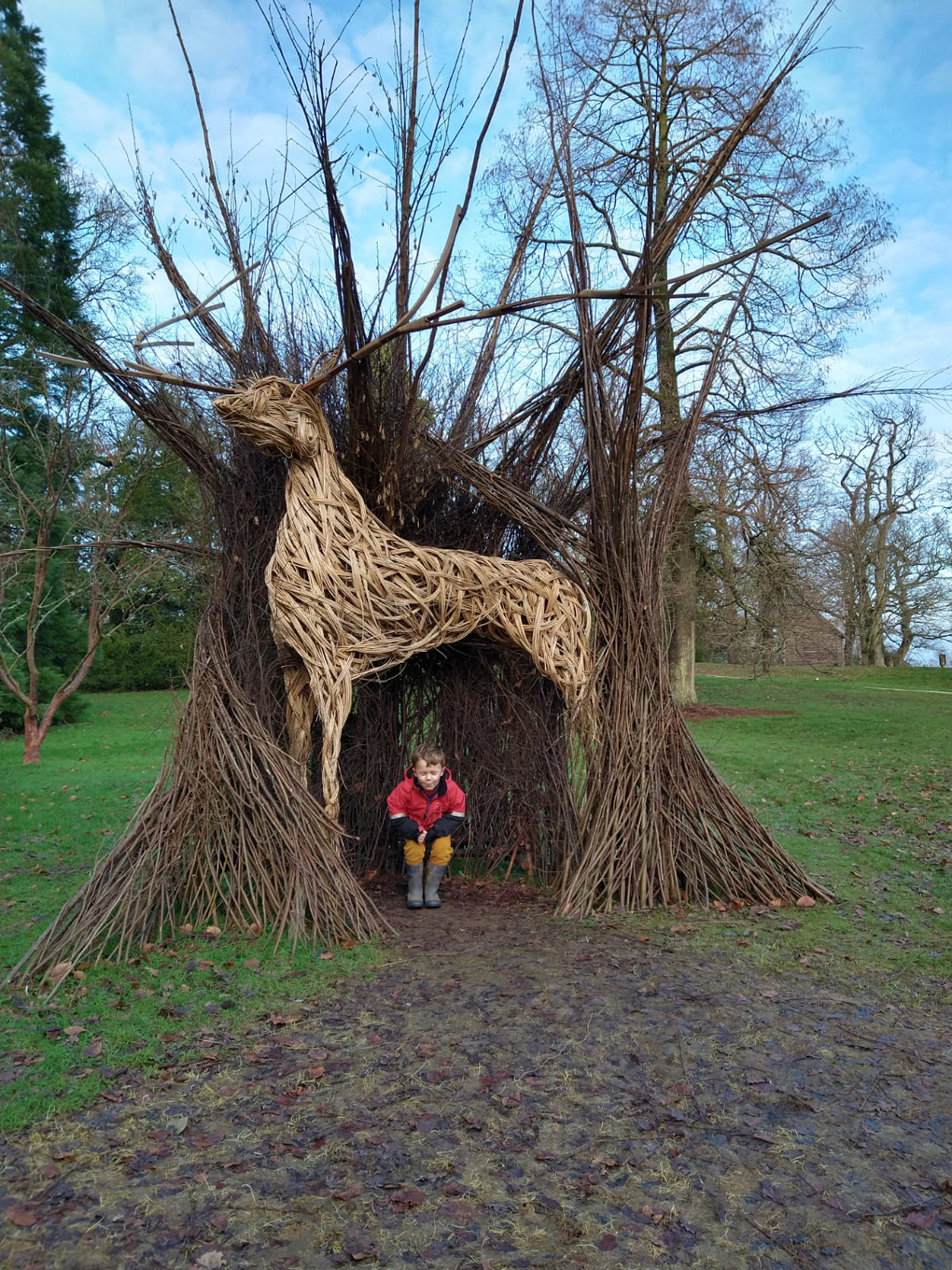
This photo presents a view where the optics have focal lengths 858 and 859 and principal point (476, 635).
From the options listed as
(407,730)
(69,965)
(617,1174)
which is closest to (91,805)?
(407,730)

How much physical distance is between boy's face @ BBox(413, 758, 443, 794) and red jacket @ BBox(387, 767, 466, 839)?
4 centimetres

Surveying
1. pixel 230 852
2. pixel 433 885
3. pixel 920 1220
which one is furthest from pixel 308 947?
pixel 920 1220

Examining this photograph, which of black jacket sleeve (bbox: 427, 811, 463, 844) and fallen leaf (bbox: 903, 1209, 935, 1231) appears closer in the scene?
fallen leaf (bbox: 903, 1209, 935, 1231)

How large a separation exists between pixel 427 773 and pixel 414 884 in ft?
2.08

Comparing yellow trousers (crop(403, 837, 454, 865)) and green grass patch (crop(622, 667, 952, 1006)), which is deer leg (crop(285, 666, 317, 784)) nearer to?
yellow trousers (crop(403, 837, 454, 865))

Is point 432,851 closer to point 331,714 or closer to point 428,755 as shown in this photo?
point 428,755

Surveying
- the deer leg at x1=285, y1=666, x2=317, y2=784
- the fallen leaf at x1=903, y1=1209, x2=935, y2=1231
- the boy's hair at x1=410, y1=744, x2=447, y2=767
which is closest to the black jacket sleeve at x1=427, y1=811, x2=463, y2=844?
the boy's hair at x1=410, y1=744, x2=447, y2=767

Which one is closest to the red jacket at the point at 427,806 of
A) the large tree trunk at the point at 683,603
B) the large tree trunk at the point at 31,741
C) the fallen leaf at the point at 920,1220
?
the fallen leaf at the point at 920,1220

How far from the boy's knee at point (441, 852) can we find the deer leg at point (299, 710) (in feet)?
2.84

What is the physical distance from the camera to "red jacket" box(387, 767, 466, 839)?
468 centimetres

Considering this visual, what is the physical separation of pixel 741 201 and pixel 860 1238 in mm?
14140

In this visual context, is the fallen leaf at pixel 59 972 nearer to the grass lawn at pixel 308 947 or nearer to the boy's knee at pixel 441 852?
the grass lawn at pixel 308 947

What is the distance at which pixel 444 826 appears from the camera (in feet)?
15.3

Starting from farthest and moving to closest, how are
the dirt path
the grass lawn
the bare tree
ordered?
the bare tree → the grass lawn → the dirt path
